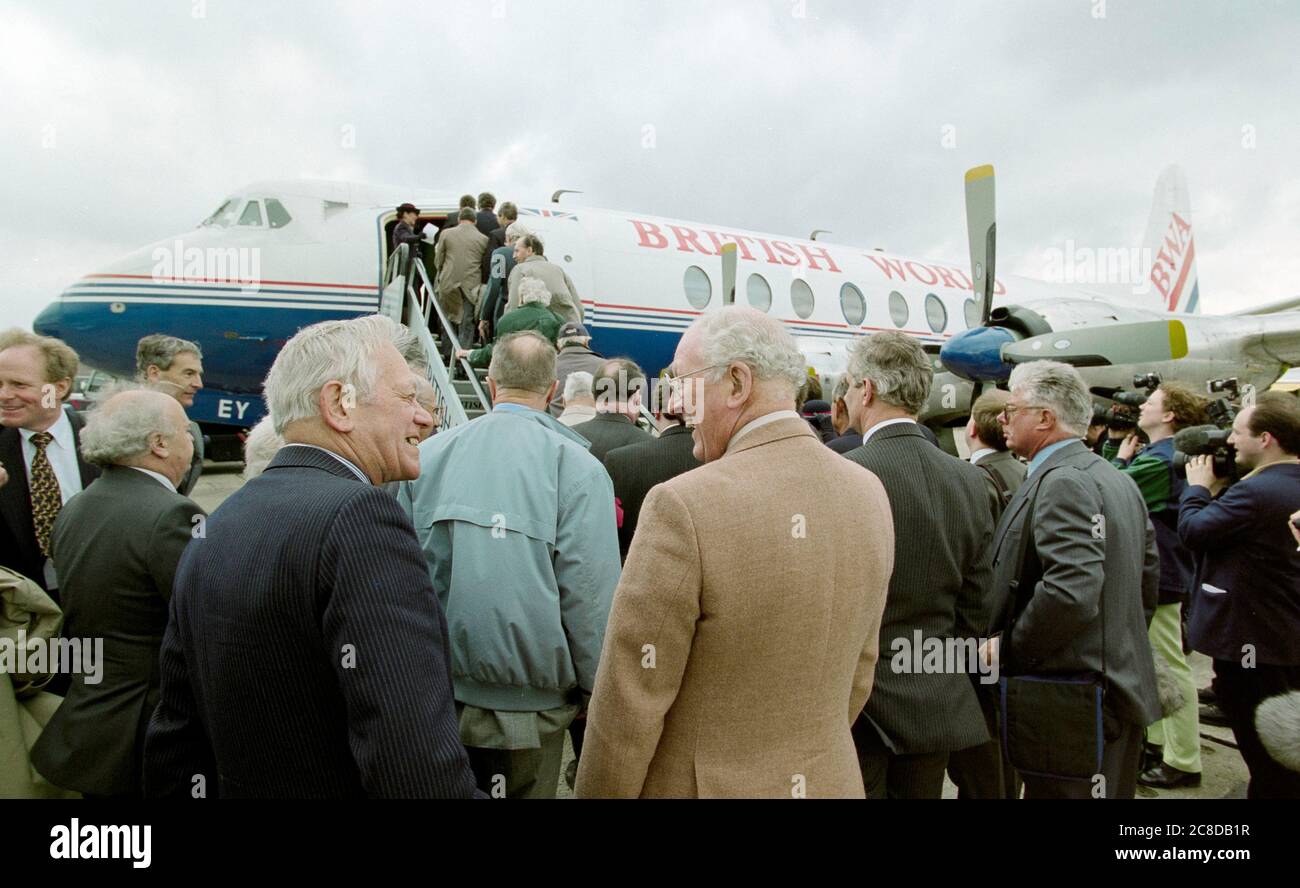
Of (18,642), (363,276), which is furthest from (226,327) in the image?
(18,642)

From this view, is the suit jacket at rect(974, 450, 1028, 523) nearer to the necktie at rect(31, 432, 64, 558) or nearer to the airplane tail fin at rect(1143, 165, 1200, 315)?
the necktie at rect(31, 432, 64, 558)

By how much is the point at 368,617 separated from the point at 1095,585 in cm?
260

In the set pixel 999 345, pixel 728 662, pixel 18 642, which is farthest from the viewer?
pixel 999 345

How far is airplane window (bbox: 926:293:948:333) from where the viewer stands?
14836 mm

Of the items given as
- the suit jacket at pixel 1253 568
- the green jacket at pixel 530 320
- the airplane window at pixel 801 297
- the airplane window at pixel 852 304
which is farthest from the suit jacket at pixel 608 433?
the airplane window at pixel 852 304

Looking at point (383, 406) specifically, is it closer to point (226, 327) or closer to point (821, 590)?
point (821, 590)

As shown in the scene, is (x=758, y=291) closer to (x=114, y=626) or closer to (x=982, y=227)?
(x=982, y=227)

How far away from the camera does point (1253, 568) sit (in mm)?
3682

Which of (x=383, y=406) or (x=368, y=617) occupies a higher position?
(x=383, y=406)

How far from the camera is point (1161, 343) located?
6824mm

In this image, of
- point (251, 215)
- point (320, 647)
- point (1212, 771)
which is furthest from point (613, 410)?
point (251, 215)

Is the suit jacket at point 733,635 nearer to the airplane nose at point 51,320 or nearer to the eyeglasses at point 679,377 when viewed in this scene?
the eyeglasses at point 679,377

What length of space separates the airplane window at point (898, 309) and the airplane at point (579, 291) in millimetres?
1431

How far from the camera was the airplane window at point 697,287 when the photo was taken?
11.8 metres
